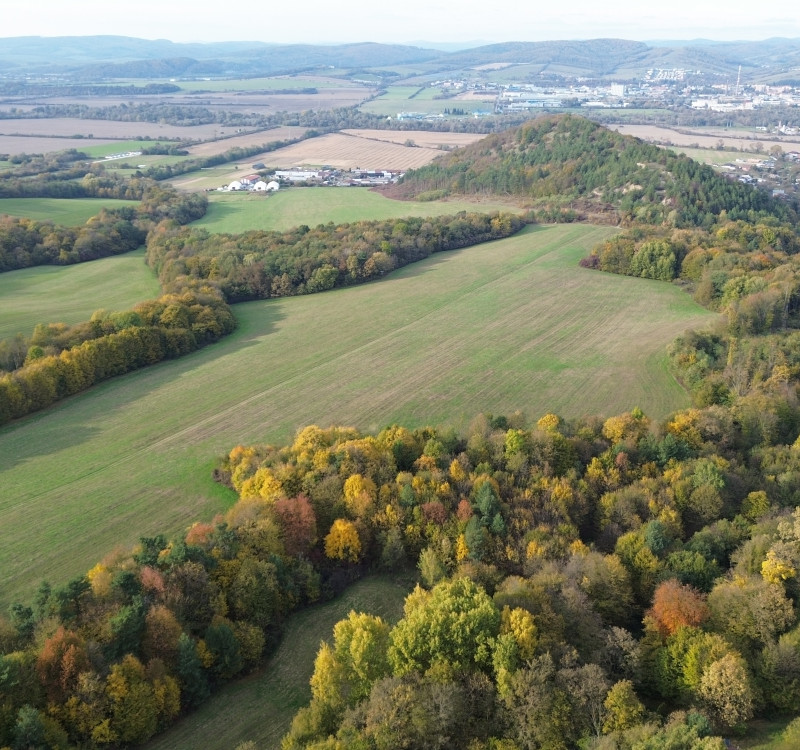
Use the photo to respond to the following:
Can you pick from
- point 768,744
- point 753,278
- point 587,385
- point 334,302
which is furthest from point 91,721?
point 753,278

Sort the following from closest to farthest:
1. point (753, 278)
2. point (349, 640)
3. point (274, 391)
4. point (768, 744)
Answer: point (768, 744)
point (349, 640)
point (274, 391)
point (753, 278)

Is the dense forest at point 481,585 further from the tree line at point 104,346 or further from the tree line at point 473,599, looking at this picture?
the tree line at point 104,346

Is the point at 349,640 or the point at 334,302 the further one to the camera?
the point at 334,302

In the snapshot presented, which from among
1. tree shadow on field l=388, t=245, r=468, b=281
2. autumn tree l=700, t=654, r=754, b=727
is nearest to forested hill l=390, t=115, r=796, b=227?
tree shadow on field l=388, t=245, r=468, b=281

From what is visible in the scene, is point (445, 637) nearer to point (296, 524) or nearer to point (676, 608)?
point (676, 608)

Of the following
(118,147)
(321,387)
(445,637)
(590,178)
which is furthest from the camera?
(118,147)

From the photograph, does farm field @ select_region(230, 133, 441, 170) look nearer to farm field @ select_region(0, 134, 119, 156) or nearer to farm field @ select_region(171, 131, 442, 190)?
farm field @ select_region(171, 131, 442, 190)

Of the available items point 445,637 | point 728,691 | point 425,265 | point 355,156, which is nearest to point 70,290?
point 425,265

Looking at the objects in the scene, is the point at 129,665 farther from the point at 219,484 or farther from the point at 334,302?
the point at 334,302
